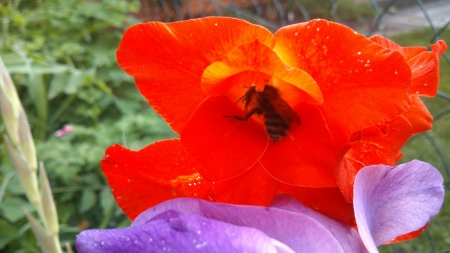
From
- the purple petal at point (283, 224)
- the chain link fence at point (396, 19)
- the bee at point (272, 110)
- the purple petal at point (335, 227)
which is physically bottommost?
the chain link fence at point (396, 19)

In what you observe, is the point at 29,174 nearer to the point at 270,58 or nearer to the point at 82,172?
the point at 270,58

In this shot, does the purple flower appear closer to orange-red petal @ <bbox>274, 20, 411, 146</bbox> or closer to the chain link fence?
orange-red petal @ <bbox>274, 20, 411, 146</bbox>

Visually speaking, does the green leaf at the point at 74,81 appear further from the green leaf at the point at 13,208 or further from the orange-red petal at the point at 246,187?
the orange-red petal at the point at 246,187

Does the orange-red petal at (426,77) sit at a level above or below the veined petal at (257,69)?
below

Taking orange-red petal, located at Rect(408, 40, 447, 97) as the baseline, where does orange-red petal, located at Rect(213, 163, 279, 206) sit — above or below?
below

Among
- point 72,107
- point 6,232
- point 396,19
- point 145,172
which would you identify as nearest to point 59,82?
point 72,107

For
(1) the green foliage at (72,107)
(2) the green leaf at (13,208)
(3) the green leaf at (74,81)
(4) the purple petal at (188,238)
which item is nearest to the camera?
(4) the purple petal at (188,238)

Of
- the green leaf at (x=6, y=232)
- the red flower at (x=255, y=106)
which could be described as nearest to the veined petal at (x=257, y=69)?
the red flower at (x=255, y=106)

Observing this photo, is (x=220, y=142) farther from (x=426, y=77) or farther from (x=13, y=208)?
(x=13, y=208)

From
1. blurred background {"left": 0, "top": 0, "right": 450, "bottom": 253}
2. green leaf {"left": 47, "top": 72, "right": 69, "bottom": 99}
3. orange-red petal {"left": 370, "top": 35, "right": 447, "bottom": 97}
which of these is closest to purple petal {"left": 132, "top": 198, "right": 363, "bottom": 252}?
orange-red petal {"left": 370, "top": 35, "right": 447, "bottom": 97}
